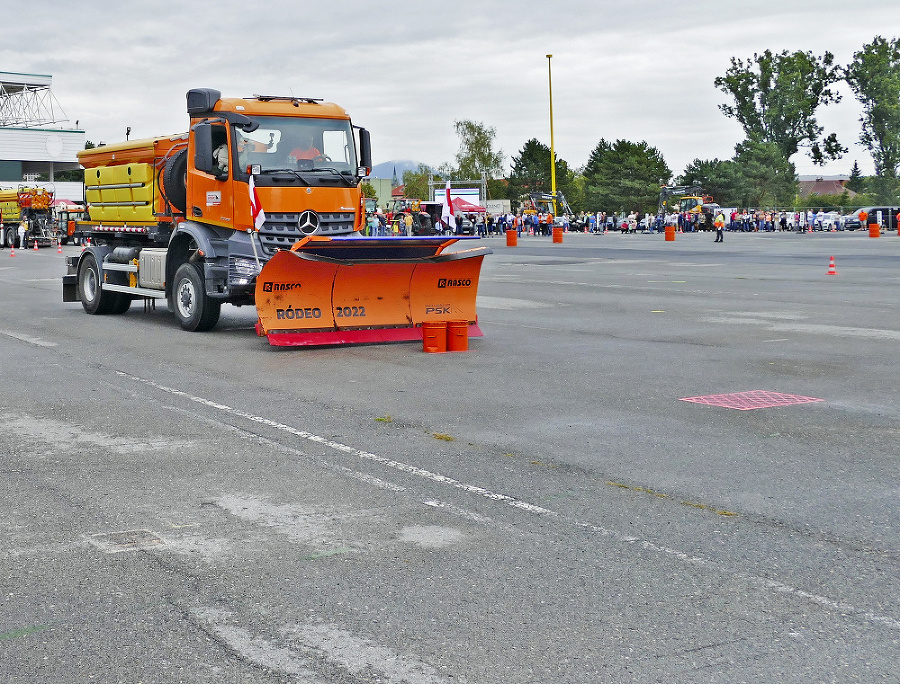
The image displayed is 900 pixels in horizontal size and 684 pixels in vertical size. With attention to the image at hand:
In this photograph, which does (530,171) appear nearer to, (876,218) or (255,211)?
(876,218)

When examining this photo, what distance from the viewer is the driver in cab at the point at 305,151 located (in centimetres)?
1530

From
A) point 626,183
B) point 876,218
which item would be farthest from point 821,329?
point 626,183

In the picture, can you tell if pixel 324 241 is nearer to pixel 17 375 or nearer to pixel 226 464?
pixel 17 375

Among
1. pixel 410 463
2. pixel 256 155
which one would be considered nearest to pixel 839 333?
pixel 256 155

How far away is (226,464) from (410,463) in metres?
1.20

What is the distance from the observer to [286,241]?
15.1 metres

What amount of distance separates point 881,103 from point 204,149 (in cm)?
9938

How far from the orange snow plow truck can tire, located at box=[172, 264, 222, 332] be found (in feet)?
0.06

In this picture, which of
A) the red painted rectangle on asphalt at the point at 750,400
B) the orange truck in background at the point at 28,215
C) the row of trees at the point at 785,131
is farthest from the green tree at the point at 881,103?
the red painted rectangle on asphalt at the point at 750,400

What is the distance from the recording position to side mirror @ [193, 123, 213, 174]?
15000mm

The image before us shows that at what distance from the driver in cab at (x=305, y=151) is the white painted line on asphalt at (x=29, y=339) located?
3.95 meters

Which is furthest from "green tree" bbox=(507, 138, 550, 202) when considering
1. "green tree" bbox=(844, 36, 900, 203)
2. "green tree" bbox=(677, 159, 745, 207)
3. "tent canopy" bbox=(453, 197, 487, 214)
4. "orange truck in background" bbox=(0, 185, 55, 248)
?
"orange truck in background" bbox=(0, 185, 55, 248)

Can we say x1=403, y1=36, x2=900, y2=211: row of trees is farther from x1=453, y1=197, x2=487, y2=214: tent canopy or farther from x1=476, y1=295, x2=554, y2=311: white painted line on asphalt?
x1=476, y1=295, x2=554, y2=311: white painted line on asphalt

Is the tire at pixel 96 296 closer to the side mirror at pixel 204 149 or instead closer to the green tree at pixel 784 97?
the side mirror at pixel 204 149
